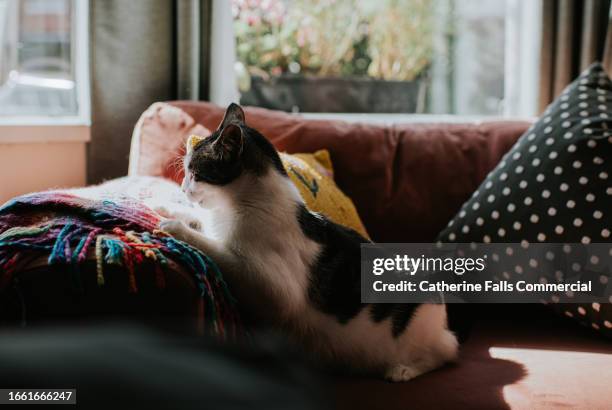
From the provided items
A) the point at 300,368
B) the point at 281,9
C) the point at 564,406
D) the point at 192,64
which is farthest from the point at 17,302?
the point at 281,9

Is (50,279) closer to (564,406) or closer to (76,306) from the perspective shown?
(76,306)

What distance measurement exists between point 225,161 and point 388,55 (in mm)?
1645

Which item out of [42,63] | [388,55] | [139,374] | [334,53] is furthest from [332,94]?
[139,374]

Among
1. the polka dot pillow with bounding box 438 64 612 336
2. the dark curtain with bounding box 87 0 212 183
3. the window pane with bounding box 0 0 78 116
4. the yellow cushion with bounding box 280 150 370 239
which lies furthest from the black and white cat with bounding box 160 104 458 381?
the window pane with bounding box 0 0 78 116

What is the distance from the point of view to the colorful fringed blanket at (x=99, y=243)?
0.77 metres

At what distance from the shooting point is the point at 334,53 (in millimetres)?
2506

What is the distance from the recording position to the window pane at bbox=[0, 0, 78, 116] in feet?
6.28

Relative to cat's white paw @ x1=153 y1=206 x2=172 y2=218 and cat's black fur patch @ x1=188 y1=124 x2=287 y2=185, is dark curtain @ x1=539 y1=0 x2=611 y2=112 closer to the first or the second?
cat's black fur patch @ x1=188 y1=124 x2=287 y2=185

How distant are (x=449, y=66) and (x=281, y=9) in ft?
2.75

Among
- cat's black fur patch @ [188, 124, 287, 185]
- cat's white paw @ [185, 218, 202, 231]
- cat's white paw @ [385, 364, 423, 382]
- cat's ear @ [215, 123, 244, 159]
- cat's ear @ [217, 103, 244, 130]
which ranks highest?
cat's ear @ [217, 103, 244, 130]

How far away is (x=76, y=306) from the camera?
0.74 meters

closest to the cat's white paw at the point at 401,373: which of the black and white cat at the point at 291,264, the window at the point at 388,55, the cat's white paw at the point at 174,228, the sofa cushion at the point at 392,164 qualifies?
the black and white cat at the point at 291,264

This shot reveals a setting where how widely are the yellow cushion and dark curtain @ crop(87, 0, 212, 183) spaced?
57 cm

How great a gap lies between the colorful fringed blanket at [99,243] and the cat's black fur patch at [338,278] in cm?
22
